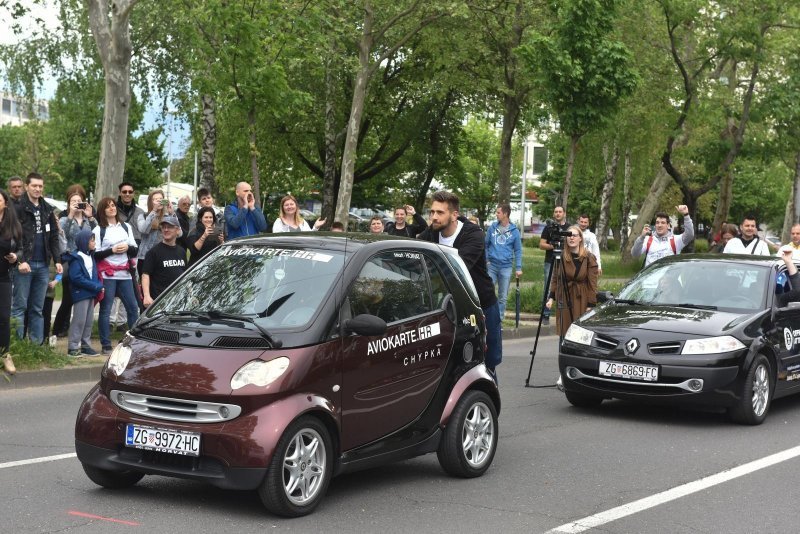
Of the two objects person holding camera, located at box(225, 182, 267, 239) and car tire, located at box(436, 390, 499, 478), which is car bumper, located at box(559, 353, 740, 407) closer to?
car tire, located at box(436, 390, 499, 478)

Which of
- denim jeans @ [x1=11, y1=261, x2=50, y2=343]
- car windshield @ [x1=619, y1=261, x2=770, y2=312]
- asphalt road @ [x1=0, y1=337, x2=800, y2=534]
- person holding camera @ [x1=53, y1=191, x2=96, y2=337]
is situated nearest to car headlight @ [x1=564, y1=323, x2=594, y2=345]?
asphalt road @ [x1=0, y1=337, x2=800, y2=534]

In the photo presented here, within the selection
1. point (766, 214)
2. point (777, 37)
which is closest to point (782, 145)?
point (777, 37)

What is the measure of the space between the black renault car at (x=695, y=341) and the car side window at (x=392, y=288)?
330 cm

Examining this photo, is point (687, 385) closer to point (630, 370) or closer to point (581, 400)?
point (630, 370)

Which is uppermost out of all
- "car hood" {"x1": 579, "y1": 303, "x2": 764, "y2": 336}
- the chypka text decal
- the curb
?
the chypka text decal

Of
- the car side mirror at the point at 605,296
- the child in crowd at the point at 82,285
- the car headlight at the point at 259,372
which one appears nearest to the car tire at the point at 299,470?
the car headlight at the point at 259,372

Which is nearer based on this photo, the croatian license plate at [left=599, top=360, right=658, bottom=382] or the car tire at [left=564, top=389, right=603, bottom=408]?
the croatian license plate at [left=599, top=360, right=658, bottom=382]

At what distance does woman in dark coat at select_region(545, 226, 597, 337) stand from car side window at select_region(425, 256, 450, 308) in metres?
5.35

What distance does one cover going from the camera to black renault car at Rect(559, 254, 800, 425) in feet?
32.4

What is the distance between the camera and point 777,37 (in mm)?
29906

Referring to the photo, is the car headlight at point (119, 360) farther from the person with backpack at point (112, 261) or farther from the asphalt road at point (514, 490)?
the person with backpack at point (112, 261)

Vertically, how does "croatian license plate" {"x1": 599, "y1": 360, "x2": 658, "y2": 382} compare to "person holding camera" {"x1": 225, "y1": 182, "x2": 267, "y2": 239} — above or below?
below

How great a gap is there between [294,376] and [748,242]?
11.0 metres

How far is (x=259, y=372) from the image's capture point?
617 cm
